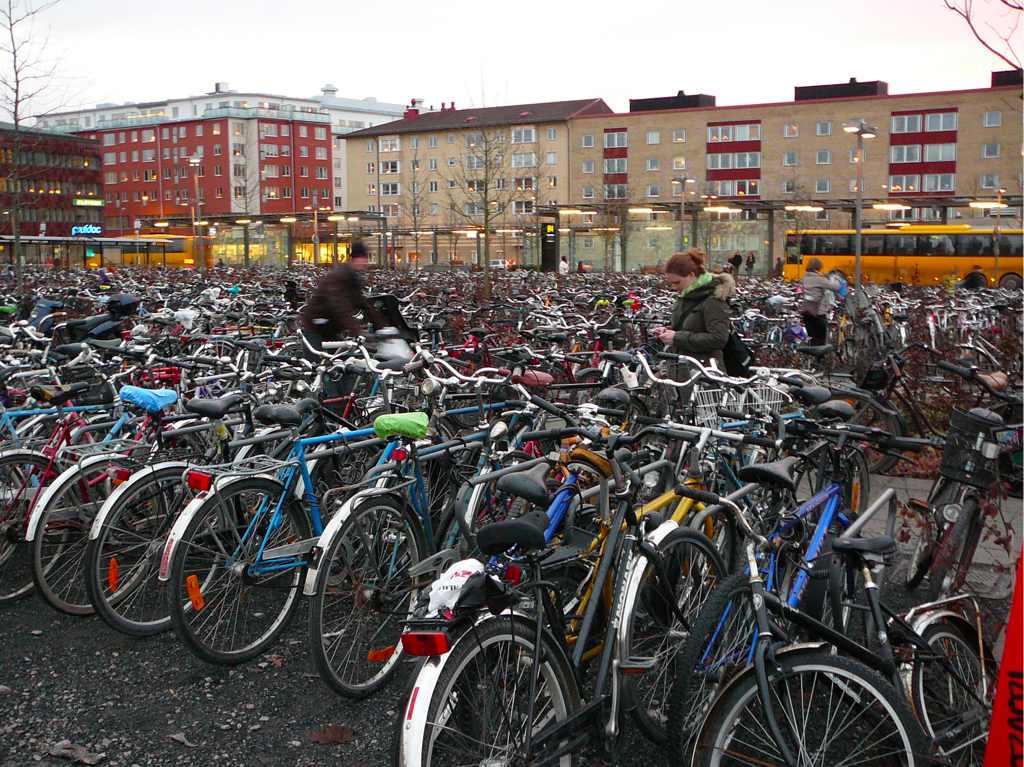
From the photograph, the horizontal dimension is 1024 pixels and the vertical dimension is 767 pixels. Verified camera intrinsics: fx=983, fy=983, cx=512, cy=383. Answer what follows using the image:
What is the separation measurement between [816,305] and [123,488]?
9.48 meters

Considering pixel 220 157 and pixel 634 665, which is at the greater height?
pixel 220 157

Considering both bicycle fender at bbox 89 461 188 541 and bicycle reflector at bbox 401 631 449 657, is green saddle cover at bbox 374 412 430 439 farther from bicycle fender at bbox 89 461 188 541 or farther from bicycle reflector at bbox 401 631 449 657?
bicycle reflector at bbox 401 631 449 657

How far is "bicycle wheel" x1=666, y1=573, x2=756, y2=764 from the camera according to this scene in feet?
9.86

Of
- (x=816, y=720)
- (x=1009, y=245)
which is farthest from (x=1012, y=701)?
(x=1009, y=245)

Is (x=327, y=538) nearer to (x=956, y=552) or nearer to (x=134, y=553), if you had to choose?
(x=134, y=553)

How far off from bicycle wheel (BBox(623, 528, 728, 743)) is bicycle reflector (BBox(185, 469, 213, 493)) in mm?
1911

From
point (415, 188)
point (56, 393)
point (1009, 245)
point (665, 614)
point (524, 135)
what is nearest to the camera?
point (665, 614)

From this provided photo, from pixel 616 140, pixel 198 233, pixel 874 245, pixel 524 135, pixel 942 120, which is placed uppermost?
pixel 524 135

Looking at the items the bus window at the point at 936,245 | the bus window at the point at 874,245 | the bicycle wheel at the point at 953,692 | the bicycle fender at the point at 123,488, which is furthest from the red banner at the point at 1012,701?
the bus window at the point at 874,245

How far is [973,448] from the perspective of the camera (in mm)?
4121

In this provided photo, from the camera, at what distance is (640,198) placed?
72.9 m

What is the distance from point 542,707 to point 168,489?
2495 millimetres

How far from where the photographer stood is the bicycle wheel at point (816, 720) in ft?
8.25

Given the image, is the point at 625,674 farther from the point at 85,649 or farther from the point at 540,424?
the point at 85,649
